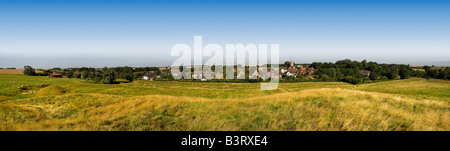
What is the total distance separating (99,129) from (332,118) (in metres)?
9.03

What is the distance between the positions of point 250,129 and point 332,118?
3599 mm

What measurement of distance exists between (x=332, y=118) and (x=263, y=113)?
284cm

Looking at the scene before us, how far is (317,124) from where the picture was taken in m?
6.41

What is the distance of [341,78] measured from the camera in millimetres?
68188
